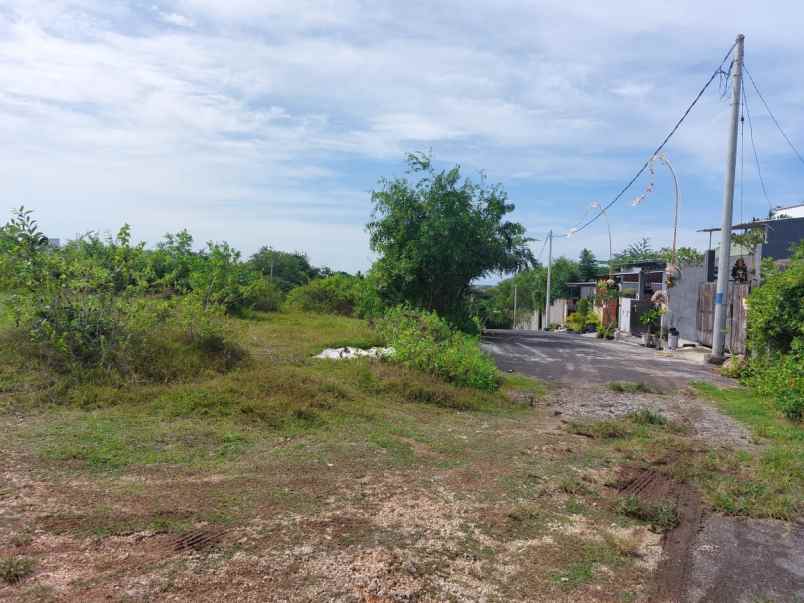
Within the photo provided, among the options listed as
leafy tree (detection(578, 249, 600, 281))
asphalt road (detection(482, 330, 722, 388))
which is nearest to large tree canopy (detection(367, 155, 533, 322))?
asphalt road (detection(482, 330, 722, 388))

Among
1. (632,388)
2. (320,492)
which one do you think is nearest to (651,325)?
(632,388)

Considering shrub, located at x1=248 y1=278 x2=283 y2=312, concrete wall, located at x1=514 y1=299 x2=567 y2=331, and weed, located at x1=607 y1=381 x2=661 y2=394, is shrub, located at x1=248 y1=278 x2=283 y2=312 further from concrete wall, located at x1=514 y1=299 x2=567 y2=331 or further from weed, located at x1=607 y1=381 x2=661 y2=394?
concrete wall, located at x1=514 y1=299 x2=567 y2=331

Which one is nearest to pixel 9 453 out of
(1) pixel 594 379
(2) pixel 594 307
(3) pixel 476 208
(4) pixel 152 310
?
(4) pixel 152 310

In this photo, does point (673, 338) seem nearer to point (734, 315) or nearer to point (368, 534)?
point (734, 315)

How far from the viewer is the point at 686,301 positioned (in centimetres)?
2209

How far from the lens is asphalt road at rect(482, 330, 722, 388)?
1244 centimetres

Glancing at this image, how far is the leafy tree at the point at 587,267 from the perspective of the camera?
165ft

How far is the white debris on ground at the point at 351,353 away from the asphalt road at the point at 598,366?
3.23 m

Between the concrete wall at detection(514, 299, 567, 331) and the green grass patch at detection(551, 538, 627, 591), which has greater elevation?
the concrete wall at detection(514, 299, 567, 331)

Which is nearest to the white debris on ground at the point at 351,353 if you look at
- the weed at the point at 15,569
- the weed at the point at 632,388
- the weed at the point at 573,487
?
the weed at the point at 632,388

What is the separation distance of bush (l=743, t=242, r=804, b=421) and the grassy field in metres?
1.35

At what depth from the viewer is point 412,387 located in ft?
29.9

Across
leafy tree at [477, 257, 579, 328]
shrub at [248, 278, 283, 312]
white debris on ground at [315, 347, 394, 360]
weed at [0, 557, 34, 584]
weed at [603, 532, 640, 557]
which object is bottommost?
weed at [0, 557, 34, 584]

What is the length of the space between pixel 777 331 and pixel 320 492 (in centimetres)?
→ 924
